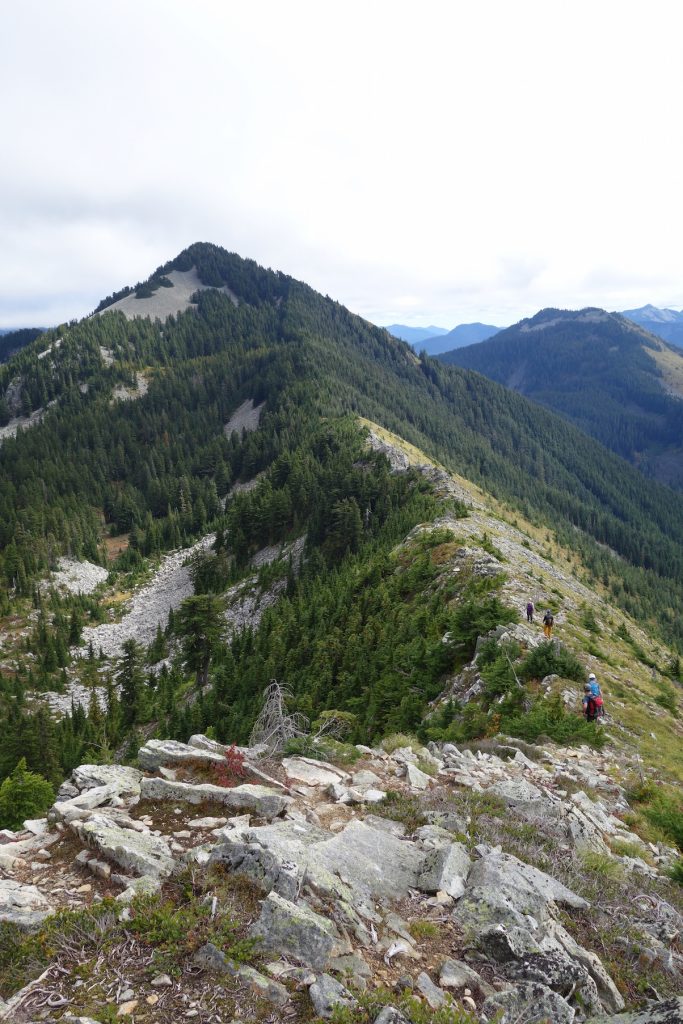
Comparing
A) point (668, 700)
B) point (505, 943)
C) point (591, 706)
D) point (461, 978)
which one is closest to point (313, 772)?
point (505, 943)

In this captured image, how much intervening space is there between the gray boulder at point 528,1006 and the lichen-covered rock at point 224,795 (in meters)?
5.30

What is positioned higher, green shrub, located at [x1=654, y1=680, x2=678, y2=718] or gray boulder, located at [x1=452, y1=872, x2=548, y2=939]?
gray boulder, located at [x1=452, y1=872, x2=548, y2=939]

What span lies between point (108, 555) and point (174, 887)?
115 m

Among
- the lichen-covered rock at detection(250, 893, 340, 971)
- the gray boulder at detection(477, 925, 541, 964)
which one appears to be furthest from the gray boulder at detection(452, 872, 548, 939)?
the lichen-covered rock at detection(250, 893, 340, 971)

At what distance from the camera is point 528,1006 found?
6367 mm

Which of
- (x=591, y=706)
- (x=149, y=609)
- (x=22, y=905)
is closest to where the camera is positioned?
(x=22, y=905)

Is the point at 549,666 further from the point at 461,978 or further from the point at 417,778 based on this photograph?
the point at 461,978

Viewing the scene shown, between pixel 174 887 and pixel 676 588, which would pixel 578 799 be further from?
pixel 676 588

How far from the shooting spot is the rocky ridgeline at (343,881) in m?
6.46

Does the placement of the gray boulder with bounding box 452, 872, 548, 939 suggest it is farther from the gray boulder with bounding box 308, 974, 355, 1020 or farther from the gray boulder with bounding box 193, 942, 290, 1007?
the gray boulder with bounding box 193, 942, 290, 1007

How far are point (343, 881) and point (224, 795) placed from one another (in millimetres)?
3572

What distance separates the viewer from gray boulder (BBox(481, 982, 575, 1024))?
243 inches

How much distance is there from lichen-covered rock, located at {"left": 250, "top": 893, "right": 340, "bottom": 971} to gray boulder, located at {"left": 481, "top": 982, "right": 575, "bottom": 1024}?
212 centimetres

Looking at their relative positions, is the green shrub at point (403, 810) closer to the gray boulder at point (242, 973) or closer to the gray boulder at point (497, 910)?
the gray boulder at point (497, 910)
